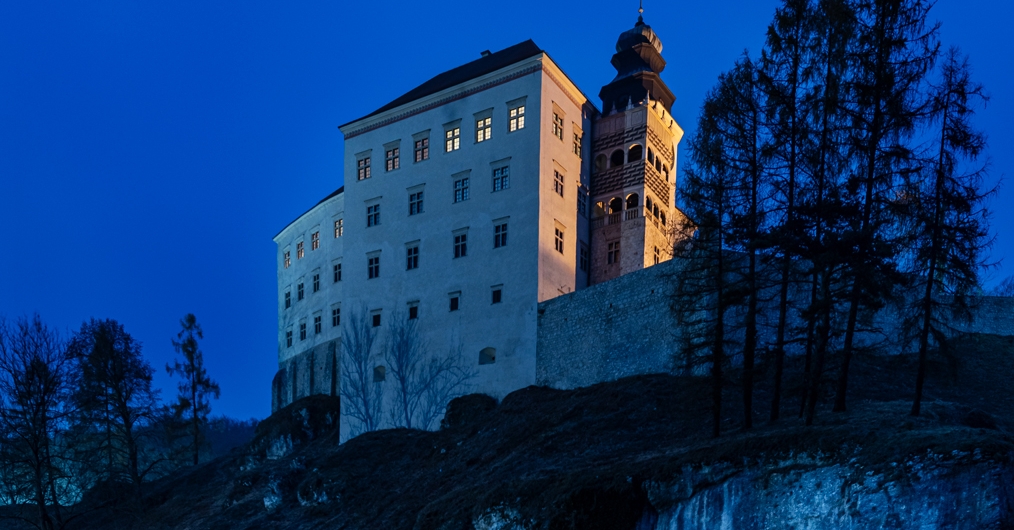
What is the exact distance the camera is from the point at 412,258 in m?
49.5

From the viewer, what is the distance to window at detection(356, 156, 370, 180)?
5275cm

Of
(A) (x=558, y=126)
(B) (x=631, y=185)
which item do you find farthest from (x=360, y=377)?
(B) (x=631, y=185)

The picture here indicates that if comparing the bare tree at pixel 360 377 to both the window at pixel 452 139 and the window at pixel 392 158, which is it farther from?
the window at pixel 452 139

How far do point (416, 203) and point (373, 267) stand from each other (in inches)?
146

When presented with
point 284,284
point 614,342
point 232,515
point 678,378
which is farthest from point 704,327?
point 284,284

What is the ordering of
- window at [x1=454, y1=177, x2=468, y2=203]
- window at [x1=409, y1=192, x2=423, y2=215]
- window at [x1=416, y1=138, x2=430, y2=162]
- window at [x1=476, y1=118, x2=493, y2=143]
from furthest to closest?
window at [x1=416, y1=138, x2=430, y2=162], window at [x1=409, y1=192, x2=423, y2=215], window at [x1=454, y1=177, x2=468, y2=203], window at [x1=476, y1=118, x2=493, y2=143]

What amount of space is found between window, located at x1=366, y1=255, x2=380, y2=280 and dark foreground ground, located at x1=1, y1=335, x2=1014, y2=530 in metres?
7.83

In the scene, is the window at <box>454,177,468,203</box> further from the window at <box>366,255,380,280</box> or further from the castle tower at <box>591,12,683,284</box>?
the castle tower at <box>591,12,683,284</box>

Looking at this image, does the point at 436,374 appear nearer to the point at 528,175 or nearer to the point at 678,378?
the point at 528,175

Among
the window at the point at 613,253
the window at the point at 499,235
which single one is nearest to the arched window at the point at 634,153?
the window at the point at 613,253

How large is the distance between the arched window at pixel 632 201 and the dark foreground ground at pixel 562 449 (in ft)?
33.9

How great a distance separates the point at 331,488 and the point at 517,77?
1925cm

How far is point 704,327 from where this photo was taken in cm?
3716

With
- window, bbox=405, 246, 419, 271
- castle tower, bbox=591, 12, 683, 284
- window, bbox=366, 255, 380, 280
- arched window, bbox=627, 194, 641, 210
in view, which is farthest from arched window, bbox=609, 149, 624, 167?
window, bbox=366, 255, 380, 280
